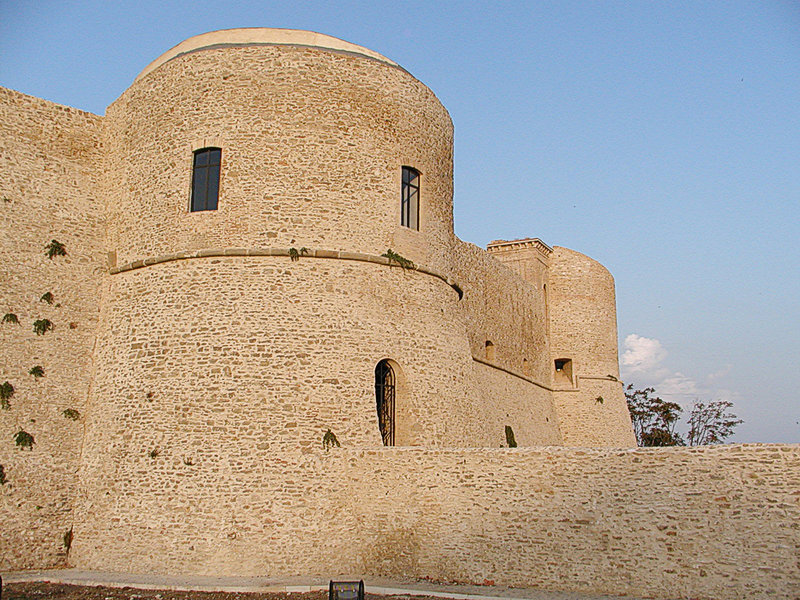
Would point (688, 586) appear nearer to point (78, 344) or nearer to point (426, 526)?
point (426, 526)

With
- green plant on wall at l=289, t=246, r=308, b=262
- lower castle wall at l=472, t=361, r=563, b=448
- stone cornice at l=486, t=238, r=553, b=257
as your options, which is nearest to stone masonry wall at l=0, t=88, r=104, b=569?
green plant on wall at l=289, t=246, r=308, b=262

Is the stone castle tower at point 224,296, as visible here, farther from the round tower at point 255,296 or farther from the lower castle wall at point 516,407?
the lower castle wall at point 516,407

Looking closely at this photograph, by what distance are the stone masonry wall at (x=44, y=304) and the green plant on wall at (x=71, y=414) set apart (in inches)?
0.8

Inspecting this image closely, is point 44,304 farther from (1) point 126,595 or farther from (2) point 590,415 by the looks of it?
(2) point 590,415

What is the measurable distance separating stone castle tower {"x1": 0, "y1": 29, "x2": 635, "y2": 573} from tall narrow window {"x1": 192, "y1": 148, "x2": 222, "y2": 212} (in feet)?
0.10

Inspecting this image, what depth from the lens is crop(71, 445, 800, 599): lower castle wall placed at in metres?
10.0

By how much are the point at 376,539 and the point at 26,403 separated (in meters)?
6.69

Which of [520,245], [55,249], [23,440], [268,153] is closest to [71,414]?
[23,440]

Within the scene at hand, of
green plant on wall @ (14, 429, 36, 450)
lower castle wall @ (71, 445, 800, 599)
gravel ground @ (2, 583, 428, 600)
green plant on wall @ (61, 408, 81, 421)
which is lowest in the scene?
gravel ground @ (2, 583, 428, 600)

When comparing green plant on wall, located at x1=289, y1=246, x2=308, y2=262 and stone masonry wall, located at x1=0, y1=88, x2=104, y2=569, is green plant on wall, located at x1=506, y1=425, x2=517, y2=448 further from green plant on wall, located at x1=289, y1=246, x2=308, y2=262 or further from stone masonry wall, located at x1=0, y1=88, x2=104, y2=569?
stone masonry wall, located at x1=0, y1=88, x2=104, y2=569

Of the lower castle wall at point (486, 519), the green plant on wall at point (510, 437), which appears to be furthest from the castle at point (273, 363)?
the green plant on wall at point (510, 437)

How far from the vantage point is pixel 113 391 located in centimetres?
1399

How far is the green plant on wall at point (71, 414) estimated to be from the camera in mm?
14211

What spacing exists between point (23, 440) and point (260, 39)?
8542 millimetres
